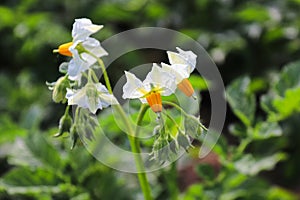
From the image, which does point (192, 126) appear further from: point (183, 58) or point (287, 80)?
point (287, 80)

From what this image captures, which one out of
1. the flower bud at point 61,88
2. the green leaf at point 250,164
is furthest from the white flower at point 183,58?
the green leaf at point 250,164

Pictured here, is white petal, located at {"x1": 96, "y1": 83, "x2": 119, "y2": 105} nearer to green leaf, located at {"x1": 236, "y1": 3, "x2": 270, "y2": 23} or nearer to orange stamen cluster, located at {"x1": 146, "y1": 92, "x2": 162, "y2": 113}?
orange stamen cluster, located at {"x1": 146, "y1": 92, "x2": 162, "y2": 113}

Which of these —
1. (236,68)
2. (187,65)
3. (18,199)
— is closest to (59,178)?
(18,199)

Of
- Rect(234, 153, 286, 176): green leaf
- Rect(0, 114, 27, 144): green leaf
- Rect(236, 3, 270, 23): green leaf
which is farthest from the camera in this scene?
Rect(236, 3, 270, 23): green leaf

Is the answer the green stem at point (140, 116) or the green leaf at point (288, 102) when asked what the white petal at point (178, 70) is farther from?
the green leaf at point (288, 102)

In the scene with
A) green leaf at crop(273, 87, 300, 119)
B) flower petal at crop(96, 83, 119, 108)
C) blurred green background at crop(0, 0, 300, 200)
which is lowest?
flower petal at crop(96, 83, 119, 108)

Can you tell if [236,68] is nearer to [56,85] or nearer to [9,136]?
[9,136]

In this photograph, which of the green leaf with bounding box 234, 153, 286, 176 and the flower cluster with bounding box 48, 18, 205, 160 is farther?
the green leaf with bounding box 234, 153, 286, 176

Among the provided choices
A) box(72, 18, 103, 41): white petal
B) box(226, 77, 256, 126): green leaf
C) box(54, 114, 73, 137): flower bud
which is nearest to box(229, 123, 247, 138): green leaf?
box(226, 77, 256, 126): green leaf

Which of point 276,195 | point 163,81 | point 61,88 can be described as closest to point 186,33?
point 276,195
